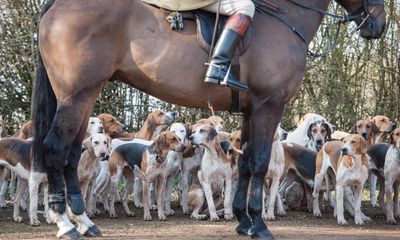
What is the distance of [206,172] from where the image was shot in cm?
1052

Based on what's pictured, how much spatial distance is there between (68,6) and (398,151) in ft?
17.9

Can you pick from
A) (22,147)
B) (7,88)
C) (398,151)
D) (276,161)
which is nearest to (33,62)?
(7,88)

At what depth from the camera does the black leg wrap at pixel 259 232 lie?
7195mm

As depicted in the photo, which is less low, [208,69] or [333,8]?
[333,8]

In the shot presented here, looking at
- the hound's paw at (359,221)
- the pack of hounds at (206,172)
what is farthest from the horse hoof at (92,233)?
the hound's paw at (359,221)

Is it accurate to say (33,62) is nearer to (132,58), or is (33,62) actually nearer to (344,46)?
(344,46)

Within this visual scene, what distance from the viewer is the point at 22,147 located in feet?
33.6

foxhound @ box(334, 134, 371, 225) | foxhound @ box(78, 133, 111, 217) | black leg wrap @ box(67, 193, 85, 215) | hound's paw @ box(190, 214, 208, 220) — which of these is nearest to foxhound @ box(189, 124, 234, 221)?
hound's paw @ box(190, 214, 208, 220)

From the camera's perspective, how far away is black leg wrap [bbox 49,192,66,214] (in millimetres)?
6953

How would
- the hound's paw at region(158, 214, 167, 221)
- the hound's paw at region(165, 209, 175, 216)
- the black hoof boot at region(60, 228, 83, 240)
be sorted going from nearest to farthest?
1. the black hoof boot at region(60, 228, 83, 240)
2. the hound's paw at region(158, 214, 167, 221)
3. the hound's paw at region(165, 209, 175, 216)

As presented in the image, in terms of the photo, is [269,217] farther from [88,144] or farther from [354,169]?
[88,144]

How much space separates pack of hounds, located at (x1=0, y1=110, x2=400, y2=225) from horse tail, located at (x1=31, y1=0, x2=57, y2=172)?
85.9 inches

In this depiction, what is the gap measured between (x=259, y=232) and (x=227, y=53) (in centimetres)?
166

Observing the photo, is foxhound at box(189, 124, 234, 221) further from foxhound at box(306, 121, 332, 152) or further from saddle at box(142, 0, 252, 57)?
saddle at box(142, 0, 252, 57)
